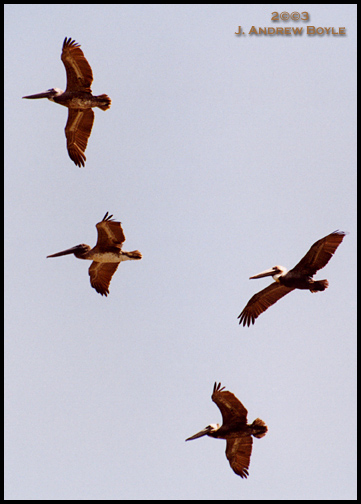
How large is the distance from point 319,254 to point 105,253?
4131 millimetres

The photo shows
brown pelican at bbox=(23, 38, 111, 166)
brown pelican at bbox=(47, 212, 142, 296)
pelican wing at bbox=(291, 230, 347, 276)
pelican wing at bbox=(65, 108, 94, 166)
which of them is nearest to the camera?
pelican wing at bbox=(291, 230, 347, 276)

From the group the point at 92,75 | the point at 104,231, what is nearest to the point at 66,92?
the point at 92,75

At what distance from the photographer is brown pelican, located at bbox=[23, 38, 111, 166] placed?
17453mm

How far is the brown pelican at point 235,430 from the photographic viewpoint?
16828mm

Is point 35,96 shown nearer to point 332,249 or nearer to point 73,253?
point 73,253

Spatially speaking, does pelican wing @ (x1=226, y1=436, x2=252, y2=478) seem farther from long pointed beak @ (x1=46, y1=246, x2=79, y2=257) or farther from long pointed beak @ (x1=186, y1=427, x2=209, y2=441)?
long pointed beak @ (x1=46, y1=246, x2=79, y2=257)

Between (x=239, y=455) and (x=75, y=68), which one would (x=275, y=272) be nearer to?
(x=239, y=455)

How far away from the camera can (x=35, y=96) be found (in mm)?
A: 18875

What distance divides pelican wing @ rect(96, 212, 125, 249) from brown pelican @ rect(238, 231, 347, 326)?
130 inches

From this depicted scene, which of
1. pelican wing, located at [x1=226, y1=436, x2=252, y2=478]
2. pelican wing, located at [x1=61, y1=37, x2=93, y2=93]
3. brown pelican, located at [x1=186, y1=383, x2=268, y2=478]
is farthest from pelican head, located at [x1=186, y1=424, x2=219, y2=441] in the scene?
pelican wing, located at [x1=61, y1=37, x2=93, y2=93]

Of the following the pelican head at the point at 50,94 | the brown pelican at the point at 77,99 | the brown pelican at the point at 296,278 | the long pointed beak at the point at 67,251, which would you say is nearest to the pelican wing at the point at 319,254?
the brown pelican at the point at 296,278

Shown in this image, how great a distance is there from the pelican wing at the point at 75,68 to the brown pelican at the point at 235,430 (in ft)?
21.1

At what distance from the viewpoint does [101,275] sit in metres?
18.6

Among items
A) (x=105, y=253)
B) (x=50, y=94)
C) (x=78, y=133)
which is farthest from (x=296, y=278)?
(x=50, y=94)
